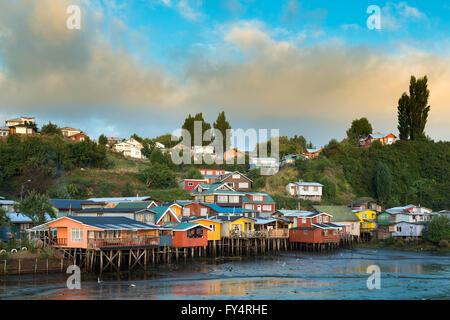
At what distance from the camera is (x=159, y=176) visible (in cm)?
8619

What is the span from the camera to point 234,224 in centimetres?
6066

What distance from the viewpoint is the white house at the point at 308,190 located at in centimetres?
9381

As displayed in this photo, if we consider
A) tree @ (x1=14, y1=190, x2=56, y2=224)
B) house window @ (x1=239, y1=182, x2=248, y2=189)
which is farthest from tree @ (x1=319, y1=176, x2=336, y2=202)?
tree @ (x1=14, y1=190, x2=56, y2=224)

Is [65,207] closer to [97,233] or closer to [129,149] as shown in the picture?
[97,233]

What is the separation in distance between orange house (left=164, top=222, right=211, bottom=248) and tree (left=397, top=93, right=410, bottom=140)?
216 ft

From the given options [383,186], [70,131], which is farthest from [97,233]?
[70,131]

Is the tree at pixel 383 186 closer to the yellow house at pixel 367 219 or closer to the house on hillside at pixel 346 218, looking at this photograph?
the yellow house at pixel 367 219

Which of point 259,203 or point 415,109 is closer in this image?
point 259,203

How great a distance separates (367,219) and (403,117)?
32940 mm

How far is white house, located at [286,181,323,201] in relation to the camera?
308 ft

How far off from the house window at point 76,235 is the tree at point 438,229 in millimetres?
49538
